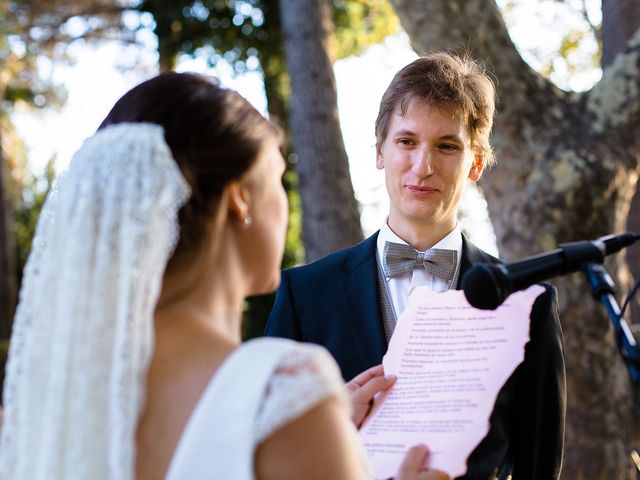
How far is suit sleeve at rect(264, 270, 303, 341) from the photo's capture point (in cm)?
319

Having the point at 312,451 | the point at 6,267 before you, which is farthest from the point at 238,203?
the point at 6,267

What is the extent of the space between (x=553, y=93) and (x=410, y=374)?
469 cm

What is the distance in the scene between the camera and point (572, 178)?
607cm

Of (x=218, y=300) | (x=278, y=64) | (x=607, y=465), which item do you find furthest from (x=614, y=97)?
(x=278, y=64)

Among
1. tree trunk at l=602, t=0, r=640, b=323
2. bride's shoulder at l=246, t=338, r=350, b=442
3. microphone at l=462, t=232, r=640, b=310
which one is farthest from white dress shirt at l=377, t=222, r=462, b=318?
tree trunk at l=602, t=0, r=640, b=323

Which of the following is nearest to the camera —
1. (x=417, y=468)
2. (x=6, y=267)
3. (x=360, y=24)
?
(x=417, y=468)

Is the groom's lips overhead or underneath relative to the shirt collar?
overhead

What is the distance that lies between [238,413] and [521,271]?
0.69 meters

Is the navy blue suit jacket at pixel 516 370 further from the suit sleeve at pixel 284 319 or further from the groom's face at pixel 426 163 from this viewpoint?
the groom's face at pixel 426 163

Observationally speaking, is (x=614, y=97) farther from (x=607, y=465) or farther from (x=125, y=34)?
(x=125, y=34)

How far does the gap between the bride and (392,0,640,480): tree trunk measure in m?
4.65

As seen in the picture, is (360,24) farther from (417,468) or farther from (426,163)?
(417,468)

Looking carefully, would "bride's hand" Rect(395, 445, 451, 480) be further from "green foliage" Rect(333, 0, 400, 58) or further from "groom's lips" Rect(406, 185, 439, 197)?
"green foliage" Rect(333, 0, 400, 58)

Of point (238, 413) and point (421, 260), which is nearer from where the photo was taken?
point (238, 413)
